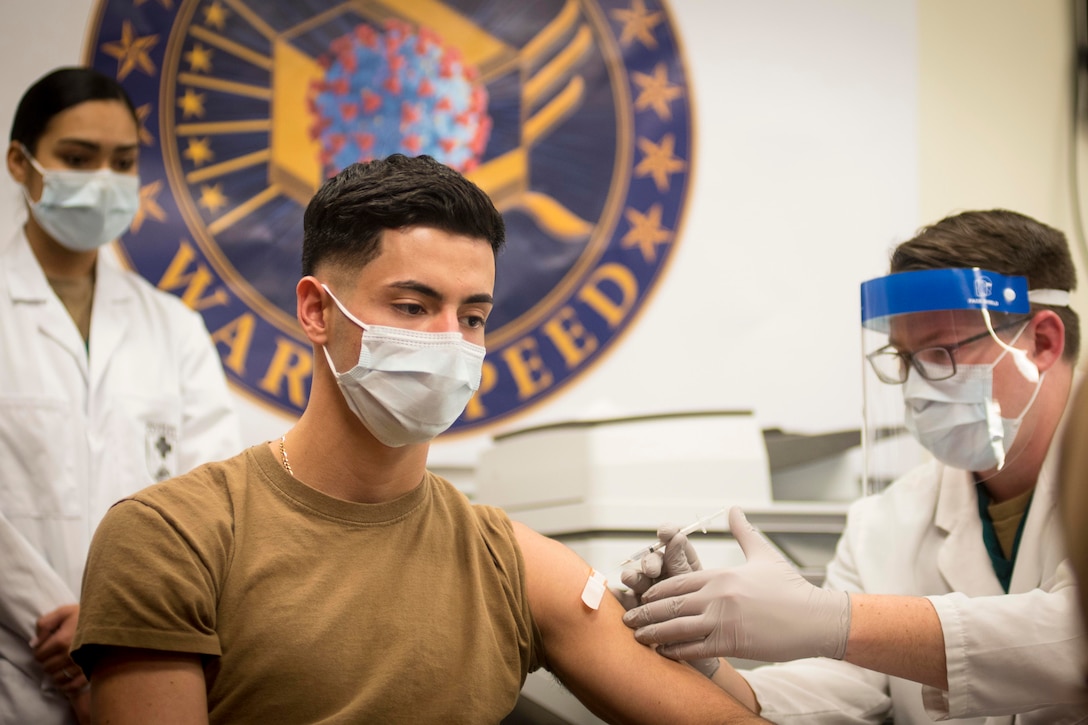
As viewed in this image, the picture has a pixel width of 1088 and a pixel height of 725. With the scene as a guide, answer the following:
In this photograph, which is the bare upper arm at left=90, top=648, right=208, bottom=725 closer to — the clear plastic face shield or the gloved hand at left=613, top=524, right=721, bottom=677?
the gloved hand at left=613, top=524, right=721, bottom=677

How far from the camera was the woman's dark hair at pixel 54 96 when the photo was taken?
2150mm

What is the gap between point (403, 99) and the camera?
2.69 metres

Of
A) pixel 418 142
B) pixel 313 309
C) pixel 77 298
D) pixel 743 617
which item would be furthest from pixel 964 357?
pixel 77 298

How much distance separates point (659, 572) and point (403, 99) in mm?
1650

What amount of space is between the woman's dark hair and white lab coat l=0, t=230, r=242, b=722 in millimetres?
225

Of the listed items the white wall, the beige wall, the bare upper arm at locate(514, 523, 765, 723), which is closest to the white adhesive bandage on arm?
the bare upper arm at locate(514, 523, 765, 723)

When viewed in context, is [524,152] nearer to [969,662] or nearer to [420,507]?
[420,507]

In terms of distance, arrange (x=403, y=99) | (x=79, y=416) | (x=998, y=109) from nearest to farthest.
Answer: (x=79, y=416)
(x=403, y=99)
(x=998, y=109)

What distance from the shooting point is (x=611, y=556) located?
6.93 feet

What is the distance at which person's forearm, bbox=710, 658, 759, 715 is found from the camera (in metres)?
1.58

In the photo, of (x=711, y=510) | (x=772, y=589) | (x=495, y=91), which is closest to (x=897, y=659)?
(x=772, y=589)

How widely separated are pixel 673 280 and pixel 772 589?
4.70 feet

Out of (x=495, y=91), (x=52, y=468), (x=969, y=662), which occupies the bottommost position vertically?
(x=969, y=662)

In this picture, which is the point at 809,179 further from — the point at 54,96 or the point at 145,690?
the point at 145,690
